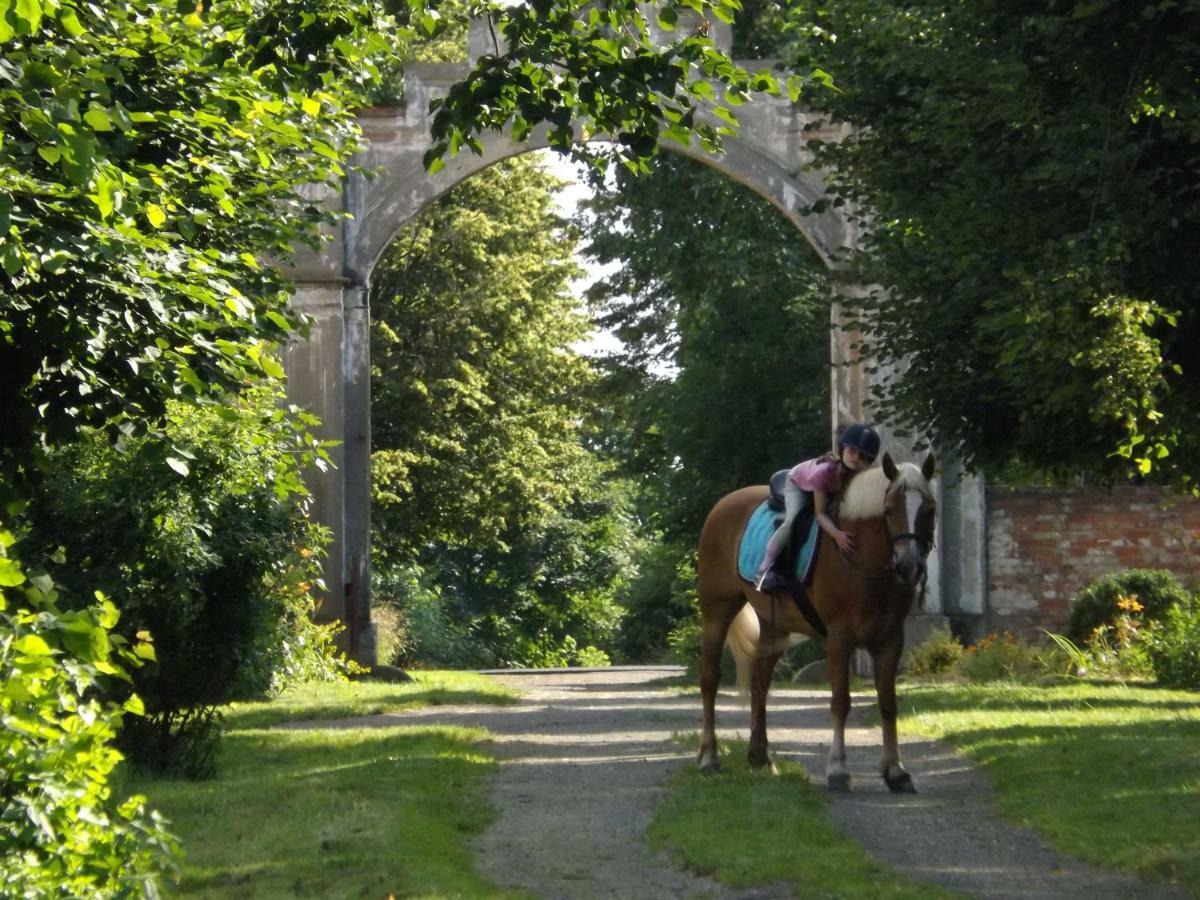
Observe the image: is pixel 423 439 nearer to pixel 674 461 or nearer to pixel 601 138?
pixel 674 461

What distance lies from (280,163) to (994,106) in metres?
5.53

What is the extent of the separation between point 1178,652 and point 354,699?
937 centimetres

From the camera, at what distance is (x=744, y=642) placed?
1334cm

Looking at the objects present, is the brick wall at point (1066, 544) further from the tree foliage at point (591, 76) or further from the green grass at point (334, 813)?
the tree foliage at point (591, 76)

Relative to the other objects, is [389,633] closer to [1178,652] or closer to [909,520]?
[1178,652]

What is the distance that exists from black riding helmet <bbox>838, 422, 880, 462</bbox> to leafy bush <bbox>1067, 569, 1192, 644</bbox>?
42.1ft

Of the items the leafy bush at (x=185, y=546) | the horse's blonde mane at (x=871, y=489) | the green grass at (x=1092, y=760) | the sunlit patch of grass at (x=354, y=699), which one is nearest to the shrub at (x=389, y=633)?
the sunlit patch of grass at (x=354, y=699)

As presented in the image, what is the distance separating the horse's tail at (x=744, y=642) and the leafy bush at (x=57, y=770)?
7.27 metres

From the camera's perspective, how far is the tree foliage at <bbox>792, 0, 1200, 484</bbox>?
36.8ft

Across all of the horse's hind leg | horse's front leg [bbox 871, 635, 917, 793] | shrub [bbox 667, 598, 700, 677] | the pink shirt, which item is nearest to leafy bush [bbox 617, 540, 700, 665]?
shrub [bbox 667, 598, 700, 677]

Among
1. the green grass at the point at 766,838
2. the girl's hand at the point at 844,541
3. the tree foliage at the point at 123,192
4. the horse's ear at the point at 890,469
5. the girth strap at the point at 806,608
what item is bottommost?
the green grass at the point at 766,838

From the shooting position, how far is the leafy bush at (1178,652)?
21281 millimetres

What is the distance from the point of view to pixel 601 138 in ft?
85.9

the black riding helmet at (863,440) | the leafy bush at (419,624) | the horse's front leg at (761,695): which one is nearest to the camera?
the black riding helmet at (863,440)
